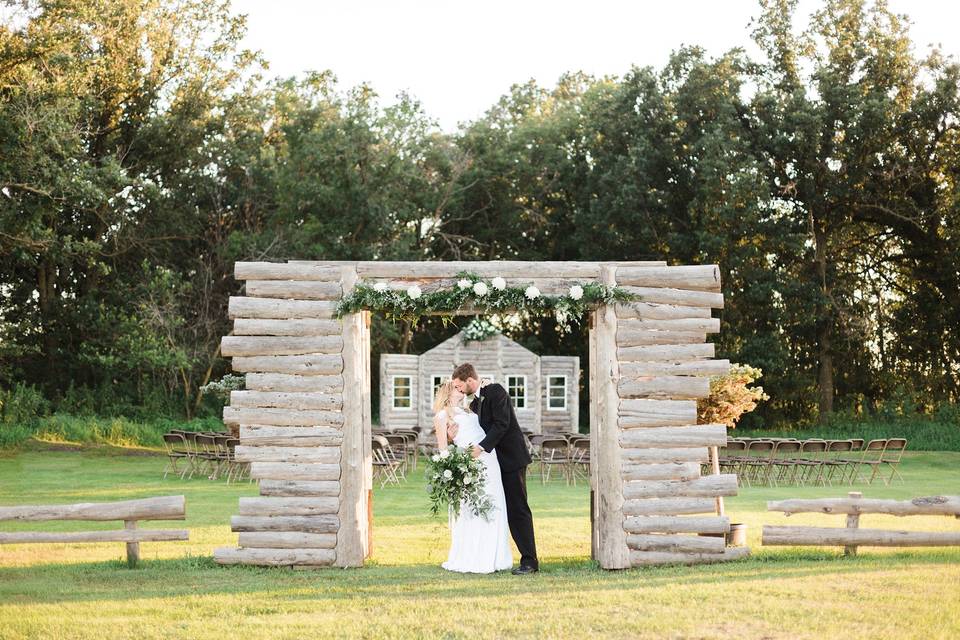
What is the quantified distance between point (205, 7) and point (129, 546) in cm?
2447

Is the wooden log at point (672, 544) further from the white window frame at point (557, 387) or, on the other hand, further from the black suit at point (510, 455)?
the white window frame at point (557, 387)

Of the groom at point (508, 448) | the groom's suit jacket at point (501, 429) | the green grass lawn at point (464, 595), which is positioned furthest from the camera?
the groom's suit jacket at point (501, 429)

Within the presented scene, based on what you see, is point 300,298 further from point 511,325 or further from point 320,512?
point 511,325

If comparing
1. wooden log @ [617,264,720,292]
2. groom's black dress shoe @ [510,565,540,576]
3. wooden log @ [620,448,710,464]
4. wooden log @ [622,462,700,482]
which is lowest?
groom's black dress shoe @ [510,565,540,576]

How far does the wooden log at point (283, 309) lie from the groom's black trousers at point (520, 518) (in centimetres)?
257

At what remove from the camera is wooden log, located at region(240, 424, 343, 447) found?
11.2 m

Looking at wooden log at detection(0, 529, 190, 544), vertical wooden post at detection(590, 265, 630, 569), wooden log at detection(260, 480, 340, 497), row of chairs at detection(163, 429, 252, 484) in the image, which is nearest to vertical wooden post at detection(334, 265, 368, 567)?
wooden log at detection(260, 480, 340, 497)

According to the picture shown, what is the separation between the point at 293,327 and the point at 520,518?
3.11m

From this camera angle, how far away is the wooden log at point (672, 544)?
1106 centimetres

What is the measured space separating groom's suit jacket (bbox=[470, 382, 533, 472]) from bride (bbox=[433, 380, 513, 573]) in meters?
0.12

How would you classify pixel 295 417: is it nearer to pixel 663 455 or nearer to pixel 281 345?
pixel 281 345

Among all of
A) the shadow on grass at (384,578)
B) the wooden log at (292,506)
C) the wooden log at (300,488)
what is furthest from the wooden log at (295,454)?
the shadow on grass at (384,578)

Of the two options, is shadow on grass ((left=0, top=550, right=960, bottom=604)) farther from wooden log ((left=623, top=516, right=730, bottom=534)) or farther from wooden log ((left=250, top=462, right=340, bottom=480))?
wooden log ((left=250, top=462, right=340, bottom=480))

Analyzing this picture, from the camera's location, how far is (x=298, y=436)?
1123 cm
